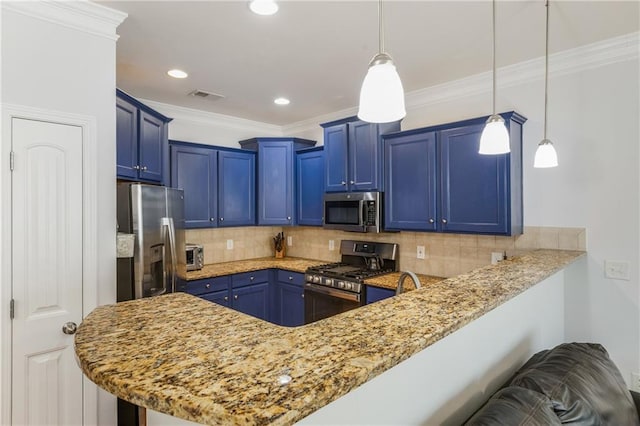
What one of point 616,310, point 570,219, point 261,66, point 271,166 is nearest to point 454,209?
point 570,219

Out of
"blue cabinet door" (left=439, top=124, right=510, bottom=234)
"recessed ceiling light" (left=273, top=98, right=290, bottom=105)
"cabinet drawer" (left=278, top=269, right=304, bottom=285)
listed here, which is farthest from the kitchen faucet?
"recessed ceiling light" (left=273, top=98, right=290, bottom=105)

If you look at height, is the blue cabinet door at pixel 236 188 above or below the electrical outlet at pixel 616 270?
above

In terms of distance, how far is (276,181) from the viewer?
4.23 metres

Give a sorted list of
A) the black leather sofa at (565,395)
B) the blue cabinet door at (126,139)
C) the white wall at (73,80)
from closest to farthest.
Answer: the black leather sofa at (565,395) < the white wall at (73,80) < the blue cabinet door at (126,139)

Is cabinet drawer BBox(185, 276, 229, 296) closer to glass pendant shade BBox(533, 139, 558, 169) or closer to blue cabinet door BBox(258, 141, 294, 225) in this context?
blue cabinet door BBox(258, 141, 294, 225)

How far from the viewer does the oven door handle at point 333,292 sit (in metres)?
3.16

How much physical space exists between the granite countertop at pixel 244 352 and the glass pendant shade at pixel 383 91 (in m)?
0.67

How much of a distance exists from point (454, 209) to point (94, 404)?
9.15ft

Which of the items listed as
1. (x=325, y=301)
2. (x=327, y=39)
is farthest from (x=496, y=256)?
(x=327, y=39)

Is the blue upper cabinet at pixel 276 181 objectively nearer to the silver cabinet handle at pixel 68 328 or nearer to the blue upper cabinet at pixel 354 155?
the blue upper cabinet at pixel 354 155

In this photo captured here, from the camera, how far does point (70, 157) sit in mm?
1889

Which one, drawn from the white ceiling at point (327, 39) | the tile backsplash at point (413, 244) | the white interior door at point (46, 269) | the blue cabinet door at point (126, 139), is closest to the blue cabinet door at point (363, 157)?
the white ceiling at point (327, 39)

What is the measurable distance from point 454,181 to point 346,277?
129 centimetres

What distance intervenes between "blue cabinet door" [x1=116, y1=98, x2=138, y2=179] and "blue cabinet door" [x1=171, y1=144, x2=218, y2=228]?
82 cm
